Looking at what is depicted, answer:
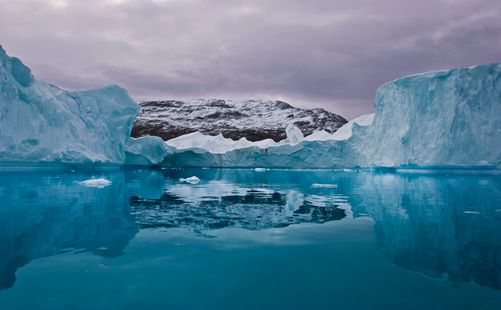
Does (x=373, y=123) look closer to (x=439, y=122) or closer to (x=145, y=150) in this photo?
(x=439, y=122)

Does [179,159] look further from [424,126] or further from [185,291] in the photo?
[185,291]

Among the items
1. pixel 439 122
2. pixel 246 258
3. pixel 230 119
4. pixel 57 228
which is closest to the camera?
pixel 246 258

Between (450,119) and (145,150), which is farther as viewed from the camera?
(145,150)

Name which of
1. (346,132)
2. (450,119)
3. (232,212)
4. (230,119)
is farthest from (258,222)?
(230,119)

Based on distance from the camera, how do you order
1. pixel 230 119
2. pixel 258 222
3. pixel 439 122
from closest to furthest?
pixel 258 222, pixel 439 122, pixel 230 119

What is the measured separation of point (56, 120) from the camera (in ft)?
59.6

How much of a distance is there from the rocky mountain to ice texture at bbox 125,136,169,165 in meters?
55.2

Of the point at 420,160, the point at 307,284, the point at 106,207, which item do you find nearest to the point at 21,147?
the point at 106,207

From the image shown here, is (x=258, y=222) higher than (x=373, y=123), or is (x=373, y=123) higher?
(x=373, y=123)

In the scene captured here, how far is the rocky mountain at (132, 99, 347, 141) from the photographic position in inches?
3526

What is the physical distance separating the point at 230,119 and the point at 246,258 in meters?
98.4

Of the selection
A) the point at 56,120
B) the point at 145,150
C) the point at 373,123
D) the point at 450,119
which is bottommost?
the point at 145,150

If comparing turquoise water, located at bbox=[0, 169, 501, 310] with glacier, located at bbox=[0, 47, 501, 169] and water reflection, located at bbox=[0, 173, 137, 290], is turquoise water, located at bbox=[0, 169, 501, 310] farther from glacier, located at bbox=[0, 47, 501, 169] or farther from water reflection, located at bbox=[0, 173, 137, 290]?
glacier, located at bbox=[0, 47, 501, 169]

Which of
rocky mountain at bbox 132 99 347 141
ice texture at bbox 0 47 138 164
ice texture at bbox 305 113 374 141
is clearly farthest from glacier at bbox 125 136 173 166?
rocky mountain at bbox 132 99 347 141
